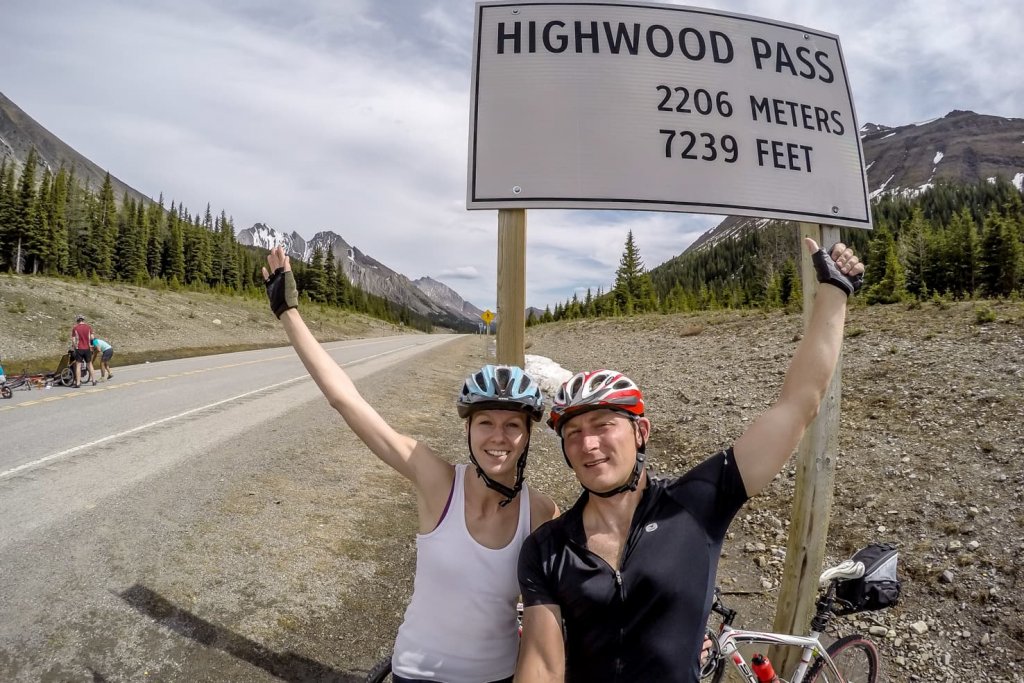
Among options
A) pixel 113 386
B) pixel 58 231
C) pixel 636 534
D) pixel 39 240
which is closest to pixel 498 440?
pixel 636 534

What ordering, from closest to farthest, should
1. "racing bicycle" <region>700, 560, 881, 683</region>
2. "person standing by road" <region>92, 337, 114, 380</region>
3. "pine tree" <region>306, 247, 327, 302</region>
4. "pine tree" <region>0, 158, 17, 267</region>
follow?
"racing bicycle" <region>700, 560, 881, 683</region>, "person standing by road" <region>92, 337, 114, 380</region>, "pine tree" <region>0, 158, 17, 267</region>, "pine tree" <region>306, 247, 327, 302</region>

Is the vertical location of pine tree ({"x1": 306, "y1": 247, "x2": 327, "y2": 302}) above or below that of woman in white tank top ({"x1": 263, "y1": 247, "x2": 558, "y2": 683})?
above

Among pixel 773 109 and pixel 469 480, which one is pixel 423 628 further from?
pixel 773 109

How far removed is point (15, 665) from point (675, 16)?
5.94m

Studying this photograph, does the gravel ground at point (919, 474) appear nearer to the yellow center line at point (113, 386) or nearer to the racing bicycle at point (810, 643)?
the racing bicycle at point (810, 643)

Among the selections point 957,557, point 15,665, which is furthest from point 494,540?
point 957,557

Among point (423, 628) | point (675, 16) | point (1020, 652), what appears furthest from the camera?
point (1020, 652)

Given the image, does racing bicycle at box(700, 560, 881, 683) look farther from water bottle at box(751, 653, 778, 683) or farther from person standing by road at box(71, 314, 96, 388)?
person standing by road at box(71, 314, 96, 388)

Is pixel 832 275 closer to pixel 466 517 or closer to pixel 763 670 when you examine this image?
pixel 466 517

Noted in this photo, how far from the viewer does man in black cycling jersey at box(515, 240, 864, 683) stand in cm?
208

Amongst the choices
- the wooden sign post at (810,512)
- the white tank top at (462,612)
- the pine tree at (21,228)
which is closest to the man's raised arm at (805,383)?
the wooden sign post at (810,512)

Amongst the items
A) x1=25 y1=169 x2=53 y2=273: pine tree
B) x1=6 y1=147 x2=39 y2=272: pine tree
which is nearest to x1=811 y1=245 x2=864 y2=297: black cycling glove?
x1=6 y1=147 x2=39 y2=272: pine tree

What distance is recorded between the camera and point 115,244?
70188 millimetres

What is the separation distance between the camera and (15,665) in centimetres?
369
